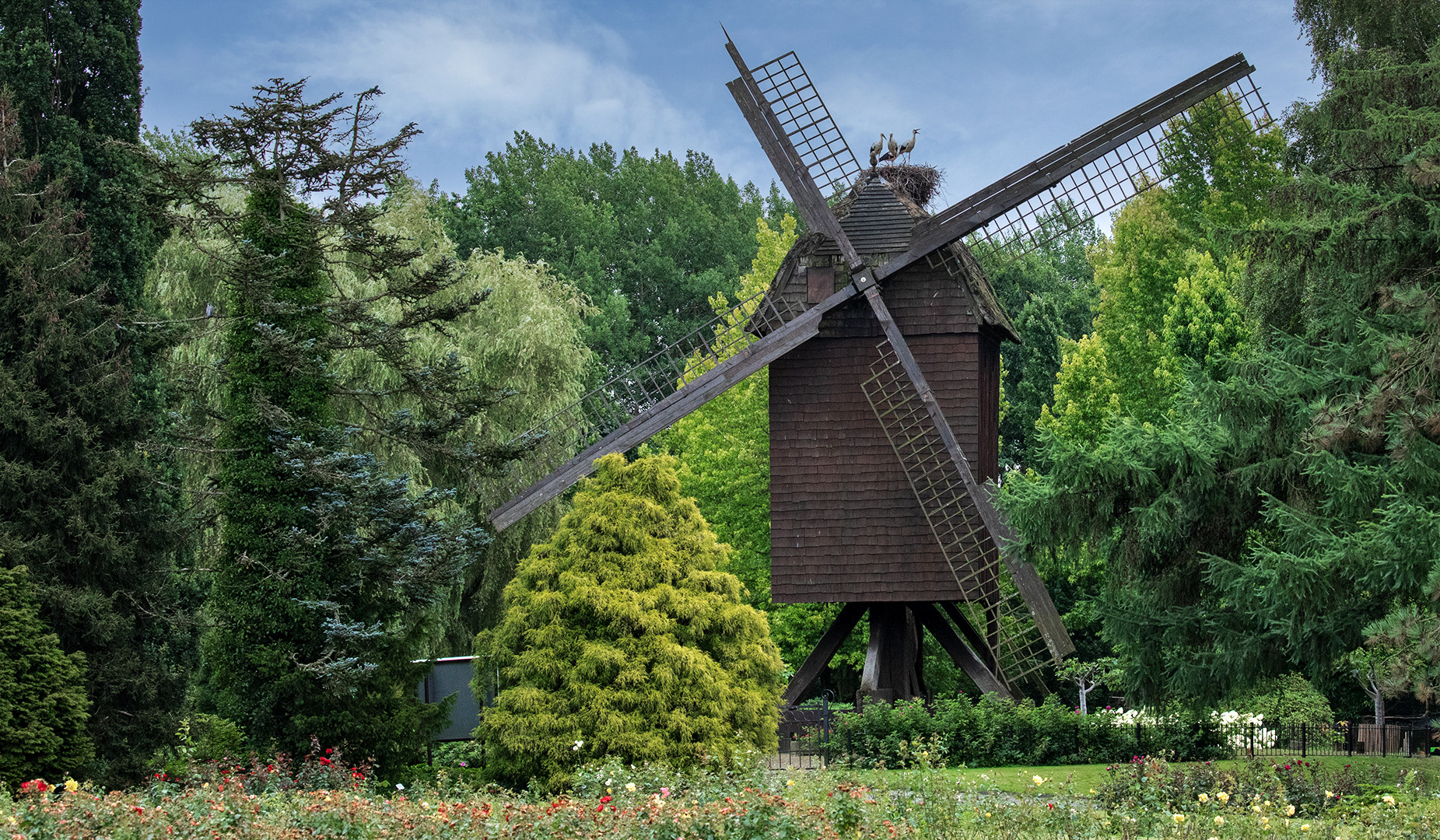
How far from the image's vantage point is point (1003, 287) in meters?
41.6

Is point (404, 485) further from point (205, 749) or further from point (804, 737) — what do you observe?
point (804, 737)

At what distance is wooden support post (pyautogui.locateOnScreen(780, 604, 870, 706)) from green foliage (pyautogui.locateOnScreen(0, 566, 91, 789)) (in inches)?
Result: 382

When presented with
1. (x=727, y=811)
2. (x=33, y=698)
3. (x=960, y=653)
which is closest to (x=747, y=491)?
(x=960, y=653)

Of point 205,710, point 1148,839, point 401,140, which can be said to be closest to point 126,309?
point 401,140

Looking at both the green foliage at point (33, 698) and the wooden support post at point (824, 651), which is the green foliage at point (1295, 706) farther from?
the green foliage at point (33, 698)

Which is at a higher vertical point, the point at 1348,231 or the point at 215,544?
the point at 215,544

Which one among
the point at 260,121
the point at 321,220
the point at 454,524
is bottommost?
the point at 454,524

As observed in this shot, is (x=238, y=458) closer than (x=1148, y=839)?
No

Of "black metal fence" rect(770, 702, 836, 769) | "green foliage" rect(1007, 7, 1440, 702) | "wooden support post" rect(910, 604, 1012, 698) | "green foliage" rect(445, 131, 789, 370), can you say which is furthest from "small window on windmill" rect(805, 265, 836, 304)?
"green foliage" rect(445, 131, 789, 370)

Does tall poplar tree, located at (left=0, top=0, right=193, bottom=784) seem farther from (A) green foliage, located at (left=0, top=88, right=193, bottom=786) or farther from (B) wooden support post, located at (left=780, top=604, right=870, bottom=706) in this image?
(B) wooden support post, located at (left=780, top=604, right=870, bottom=706)

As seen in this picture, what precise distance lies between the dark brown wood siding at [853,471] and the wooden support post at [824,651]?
123 cm

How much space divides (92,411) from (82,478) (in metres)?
0.74

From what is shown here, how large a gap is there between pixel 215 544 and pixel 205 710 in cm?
329

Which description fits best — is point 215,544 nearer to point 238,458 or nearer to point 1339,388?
point 238,458
